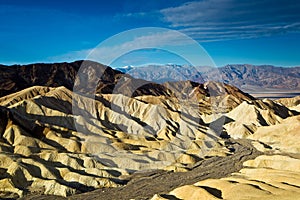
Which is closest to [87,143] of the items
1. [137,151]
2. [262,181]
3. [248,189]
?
[137,151]

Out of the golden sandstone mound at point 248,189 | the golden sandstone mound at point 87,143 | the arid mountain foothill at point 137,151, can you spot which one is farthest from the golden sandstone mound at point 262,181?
the golden sandstone mound at point 87,143

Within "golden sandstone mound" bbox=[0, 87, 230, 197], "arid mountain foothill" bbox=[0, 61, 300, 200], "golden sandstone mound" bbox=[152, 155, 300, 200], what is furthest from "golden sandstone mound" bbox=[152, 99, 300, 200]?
"golden sandstone mound" bbox=[0, 87, 230, 197]

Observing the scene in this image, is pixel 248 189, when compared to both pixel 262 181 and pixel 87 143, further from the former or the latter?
pixel 87 143

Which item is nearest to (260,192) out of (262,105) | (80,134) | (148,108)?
(80,134)

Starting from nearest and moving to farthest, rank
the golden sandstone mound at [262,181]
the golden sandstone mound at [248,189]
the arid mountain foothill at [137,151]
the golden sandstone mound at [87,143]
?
the golden sandstone mound at [248,189] → the golden sandstone mound at [262,181] → the arid mountain foothill at [137,151] → the golden sandstone mound at [87,143]

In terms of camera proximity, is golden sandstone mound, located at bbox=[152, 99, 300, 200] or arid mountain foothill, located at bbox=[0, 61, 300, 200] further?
arid mountain foothill, located at bbox=[0, 61, 300, 200]

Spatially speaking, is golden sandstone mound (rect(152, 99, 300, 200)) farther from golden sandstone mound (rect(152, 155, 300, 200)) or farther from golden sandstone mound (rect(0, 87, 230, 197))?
golden sandstone mound (rect(0, 87, 230, 197))

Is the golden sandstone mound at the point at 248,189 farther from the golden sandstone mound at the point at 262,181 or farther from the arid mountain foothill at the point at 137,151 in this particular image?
the arid mountain foothill at the point at 137,151

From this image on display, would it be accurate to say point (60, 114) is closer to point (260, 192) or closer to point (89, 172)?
point (89, 172)

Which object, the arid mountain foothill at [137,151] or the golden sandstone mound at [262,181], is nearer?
the golden sandstone mound at [262,181]
